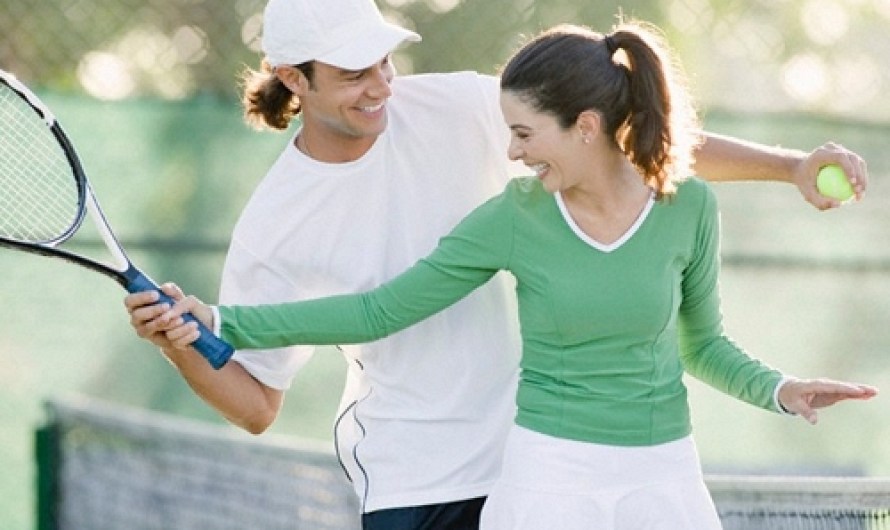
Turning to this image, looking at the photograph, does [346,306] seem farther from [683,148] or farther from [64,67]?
[64,67]

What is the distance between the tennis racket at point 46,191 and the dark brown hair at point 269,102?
0.30m

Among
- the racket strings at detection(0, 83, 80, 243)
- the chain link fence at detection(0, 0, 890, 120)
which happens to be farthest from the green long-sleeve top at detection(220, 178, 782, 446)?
the chain link fence at detection(0, 0, 890, 120)

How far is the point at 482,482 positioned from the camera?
3.43 m

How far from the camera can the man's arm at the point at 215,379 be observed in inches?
125

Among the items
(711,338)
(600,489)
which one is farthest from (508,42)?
(600,489)

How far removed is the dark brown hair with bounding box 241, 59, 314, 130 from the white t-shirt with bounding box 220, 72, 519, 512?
0.15 m

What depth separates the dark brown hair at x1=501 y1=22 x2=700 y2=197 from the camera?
310 centimetres

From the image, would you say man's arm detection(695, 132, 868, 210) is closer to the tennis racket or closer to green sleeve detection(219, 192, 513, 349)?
green sleeve detection(219, 192, 513, 349)

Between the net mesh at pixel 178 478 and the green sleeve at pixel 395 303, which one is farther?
the net mesh at pixel 178 478

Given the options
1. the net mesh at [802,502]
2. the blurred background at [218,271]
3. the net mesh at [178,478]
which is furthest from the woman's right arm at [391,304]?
the blurred background at [218,271]

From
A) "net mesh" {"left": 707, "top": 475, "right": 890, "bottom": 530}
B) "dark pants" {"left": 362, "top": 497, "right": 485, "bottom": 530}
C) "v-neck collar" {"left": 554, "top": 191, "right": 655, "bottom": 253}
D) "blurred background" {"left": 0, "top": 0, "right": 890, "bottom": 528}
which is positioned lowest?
"blurred background" {"left": 0, "top": 0, "right": 890, "bottom": 528}

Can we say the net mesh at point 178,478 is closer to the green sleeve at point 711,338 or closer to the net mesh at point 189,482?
the net mesh at point 189,482

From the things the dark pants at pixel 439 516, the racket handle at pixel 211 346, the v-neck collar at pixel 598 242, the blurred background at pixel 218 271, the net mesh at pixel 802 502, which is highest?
the racket handle at pixel 211 346

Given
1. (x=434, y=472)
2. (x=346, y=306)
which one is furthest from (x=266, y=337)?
(x=434, y=472)
